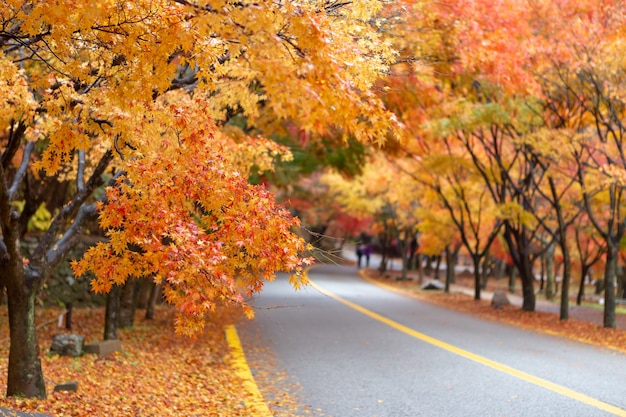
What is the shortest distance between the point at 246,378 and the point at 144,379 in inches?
54.8

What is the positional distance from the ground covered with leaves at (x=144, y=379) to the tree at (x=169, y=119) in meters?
0.64

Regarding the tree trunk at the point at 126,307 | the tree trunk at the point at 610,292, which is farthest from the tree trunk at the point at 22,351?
the tree trunk at the point at 610,292

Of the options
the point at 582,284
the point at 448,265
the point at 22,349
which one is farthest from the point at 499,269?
the point at 22,349

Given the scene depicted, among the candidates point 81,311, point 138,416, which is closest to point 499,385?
point 138,416

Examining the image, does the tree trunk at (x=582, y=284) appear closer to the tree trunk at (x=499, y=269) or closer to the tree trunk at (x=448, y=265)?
the tree trunk at (x=448, y=265)

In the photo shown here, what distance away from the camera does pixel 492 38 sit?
12.9 meters

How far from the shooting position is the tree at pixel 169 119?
178 inches

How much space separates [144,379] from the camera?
8953mm

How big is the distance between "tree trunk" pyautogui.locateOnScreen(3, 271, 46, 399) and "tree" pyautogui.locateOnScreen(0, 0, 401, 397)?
0.04 ft

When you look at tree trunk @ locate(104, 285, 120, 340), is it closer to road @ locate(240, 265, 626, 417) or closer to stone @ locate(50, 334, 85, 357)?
stone @ locate(50, 334, 85, 357)

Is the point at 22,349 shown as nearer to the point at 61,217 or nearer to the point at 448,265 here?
the point at 61,217

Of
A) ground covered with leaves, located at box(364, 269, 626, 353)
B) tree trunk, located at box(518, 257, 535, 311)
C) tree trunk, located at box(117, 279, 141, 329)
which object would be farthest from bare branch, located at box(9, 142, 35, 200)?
tree trunk, located at box(518, 257, 535, 311)

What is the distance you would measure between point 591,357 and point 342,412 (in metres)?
6.45

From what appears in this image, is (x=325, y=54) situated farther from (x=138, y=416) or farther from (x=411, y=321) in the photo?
(x=411, y=321)
